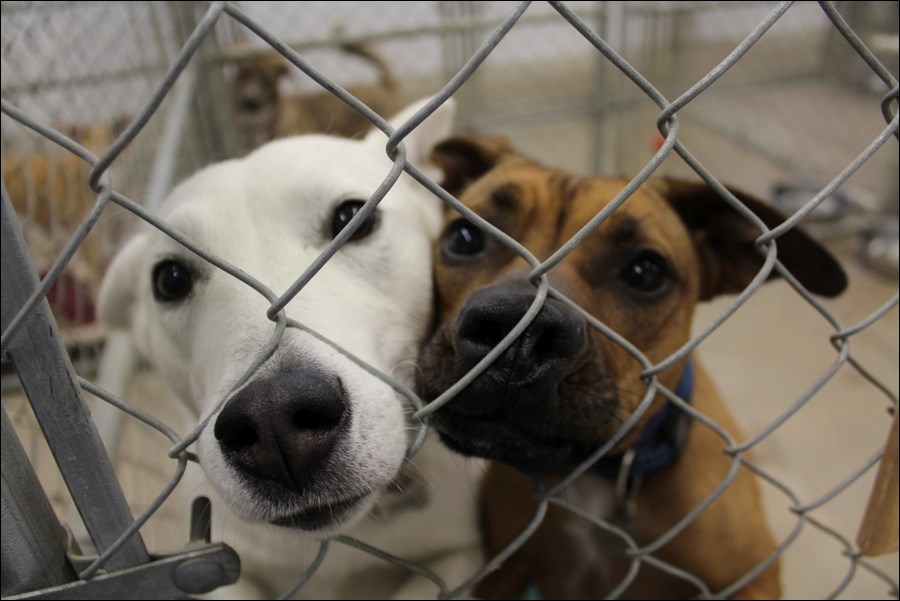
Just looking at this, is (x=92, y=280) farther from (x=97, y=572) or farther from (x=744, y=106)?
(x=744, y=106)

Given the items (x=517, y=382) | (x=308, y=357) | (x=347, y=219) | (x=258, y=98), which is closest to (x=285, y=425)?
(x=308, y=357)

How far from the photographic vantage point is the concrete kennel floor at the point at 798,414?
2082mm

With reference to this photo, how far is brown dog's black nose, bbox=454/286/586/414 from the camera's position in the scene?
1117 millimetres

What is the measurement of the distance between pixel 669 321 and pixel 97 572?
4.11 feet

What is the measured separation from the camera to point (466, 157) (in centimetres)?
206

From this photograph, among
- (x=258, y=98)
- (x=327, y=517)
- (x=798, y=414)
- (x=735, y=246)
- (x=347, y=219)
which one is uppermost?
(x=258, y=98)

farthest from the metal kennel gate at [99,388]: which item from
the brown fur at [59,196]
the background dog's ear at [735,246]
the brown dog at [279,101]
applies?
the brown dog at [279,101]

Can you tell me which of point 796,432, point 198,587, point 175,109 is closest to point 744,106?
point 796,432

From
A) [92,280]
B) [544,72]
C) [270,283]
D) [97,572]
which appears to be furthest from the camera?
[544,72]

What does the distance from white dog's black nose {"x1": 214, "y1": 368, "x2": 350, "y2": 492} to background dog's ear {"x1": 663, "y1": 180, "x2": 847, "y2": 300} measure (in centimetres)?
110

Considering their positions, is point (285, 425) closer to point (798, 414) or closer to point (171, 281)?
point (171, 281)

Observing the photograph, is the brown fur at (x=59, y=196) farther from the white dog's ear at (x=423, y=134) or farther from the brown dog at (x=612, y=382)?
the brown dog at (x=612, y=382)

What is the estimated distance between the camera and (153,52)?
10.0 feet

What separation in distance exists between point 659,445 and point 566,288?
A: 1.84ft
